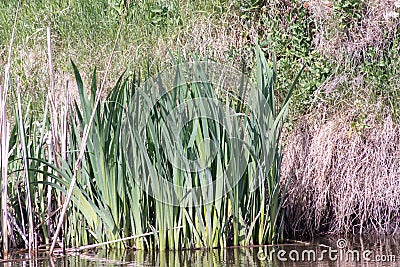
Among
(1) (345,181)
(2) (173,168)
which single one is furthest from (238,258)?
(1) (345,181)

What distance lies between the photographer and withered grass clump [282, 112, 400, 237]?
5.30m

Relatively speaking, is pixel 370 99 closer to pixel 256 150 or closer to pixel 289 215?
pixel 289 215

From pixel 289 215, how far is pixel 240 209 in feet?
3.75

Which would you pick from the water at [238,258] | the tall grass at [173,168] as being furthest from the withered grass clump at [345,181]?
the tall grass at [173,168]

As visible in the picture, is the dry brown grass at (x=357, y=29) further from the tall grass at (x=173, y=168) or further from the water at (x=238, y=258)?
the water at (x=238, y=258)

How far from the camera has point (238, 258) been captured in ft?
12.9

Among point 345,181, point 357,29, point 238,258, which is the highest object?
point 357,29

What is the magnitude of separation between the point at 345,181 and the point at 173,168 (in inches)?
77.1

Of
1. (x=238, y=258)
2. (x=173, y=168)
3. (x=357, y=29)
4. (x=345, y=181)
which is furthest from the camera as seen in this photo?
(x=357, y=29)

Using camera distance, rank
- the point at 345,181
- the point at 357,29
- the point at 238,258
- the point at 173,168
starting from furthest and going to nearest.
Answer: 1. the point at 357,29
2. the point at 345,181
3. the point at 173,168
4. the point at 238,258

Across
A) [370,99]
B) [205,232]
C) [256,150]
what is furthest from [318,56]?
[205,232]

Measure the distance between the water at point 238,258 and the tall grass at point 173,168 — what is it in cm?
12

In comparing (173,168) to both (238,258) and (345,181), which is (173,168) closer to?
(238,258)

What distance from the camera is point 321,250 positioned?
14.4ft
